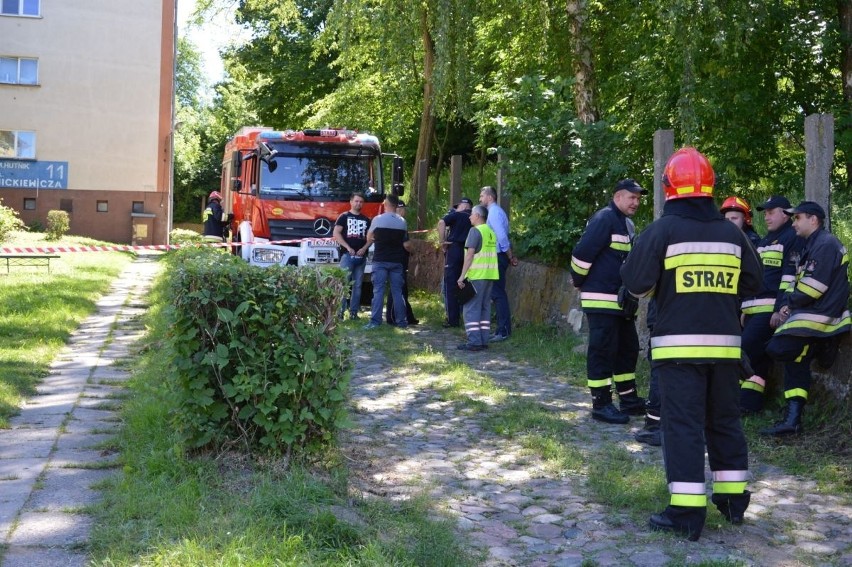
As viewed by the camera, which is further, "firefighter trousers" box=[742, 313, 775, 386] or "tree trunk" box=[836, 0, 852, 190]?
"tree trunk" box=[836, 0, 852, 190]

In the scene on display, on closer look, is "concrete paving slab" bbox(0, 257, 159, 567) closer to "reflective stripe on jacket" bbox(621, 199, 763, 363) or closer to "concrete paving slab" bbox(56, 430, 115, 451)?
"concrete paving slab" bbox(56, 430, 115, 451)

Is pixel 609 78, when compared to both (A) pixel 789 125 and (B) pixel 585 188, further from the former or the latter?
(B) pixel 585 188

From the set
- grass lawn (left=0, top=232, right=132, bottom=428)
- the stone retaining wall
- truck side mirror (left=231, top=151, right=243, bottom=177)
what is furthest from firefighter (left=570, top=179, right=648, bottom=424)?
truck side mirror (left=231, top=151, right=243, bottom=177)

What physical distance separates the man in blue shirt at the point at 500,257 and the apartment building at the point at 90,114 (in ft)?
79.0

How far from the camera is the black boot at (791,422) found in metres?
7.63

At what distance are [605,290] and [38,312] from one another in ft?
24.7

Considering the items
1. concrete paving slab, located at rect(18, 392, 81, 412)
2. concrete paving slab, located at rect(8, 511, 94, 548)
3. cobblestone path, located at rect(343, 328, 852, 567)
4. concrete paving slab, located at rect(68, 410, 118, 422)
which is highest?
concrete paving slab, located at rect(18, 392, 81, 412)

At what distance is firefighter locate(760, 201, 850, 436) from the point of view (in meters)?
7.50

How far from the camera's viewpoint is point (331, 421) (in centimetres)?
596

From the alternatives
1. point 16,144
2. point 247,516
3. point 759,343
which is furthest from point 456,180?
point 16,144

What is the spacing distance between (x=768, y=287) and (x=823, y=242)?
0.93 m

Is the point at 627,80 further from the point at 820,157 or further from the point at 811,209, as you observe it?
the point at 811,209

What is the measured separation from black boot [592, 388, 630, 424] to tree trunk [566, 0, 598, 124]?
650cm

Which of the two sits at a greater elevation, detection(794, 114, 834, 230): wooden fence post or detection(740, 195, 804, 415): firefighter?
detection(794, 114, 834, 230): wooden fence post
